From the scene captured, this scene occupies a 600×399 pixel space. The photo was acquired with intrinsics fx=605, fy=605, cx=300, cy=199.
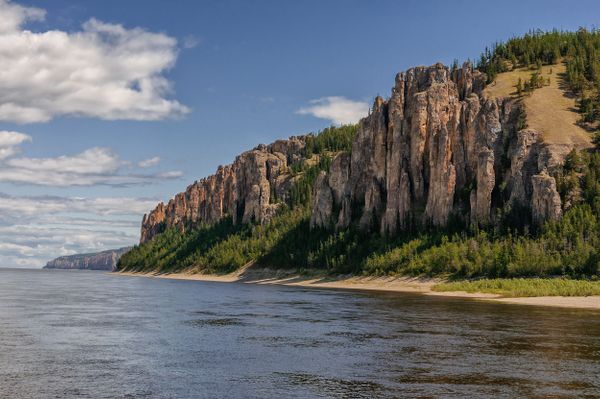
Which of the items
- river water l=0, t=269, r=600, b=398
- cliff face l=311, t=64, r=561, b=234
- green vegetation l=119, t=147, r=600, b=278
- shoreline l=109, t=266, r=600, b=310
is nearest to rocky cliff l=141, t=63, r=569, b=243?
cliff face l=311, t=64, r=561, b=234

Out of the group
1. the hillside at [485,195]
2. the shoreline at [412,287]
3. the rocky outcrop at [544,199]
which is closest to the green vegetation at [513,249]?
the hillside at [485,195]

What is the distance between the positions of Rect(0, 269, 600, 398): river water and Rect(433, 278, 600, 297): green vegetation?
29.0 metres

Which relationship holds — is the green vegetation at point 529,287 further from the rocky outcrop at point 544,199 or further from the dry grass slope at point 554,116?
the dry grass slope at point 554,116

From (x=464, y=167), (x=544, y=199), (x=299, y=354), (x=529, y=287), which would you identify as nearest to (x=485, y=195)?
(x=544, y=199)

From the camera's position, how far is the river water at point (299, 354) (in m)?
33.2

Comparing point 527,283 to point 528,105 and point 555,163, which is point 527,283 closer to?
point 555,163

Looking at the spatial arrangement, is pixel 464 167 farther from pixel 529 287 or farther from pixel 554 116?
pixel 529 287

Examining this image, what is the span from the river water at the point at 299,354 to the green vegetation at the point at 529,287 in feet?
95.0

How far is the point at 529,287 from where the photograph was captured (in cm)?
10962

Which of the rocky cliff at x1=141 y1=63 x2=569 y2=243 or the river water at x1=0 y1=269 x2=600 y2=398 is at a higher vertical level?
the rocky cliff at x1=141 y1=63 x2=569 y2=243

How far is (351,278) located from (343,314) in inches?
3780

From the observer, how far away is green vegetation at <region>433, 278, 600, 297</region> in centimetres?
10288

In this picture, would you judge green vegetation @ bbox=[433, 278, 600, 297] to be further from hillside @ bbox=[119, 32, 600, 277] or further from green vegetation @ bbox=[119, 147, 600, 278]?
hillside @ bbox=[119, 32, 600, 277]

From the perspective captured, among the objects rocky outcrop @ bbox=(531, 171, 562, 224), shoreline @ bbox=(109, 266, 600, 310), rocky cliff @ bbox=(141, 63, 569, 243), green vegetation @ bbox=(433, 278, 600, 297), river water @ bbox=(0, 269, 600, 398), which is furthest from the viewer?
rocky cliff @ bbox=(141, 63, 569, 243)
